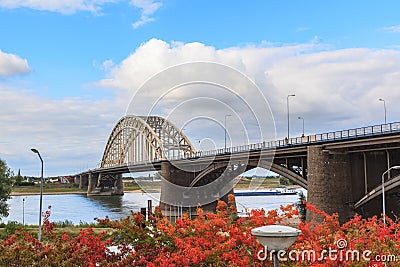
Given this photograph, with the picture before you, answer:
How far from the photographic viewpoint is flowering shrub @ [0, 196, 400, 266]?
35.9ft

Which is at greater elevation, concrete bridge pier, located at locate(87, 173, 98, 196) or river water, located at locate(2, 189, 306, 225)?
concrete bridge pier, located at locate(87, 173, 98, 196)

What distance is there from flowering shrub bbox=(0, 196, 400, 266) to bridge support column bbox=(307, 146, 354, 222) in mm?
23412

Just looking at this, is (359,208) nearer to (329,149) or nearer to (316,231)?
(329,149)

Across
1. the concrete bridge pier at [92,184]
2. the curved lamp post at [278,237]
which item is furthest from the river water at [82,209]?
Answer: the curved lamp post at [278,237]

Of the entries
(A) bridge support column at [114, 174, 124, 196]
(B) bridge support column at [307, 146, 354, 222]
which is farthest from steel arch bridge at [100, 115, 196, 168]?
(B) bridge support column at [307, 146, 354, 222]

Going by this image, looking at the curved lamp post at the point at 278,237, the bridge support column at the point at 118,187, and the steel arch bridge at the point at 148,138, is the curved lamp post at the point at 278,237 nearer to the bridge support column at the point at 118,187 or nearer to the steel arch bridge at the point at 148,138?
the steel arch bridge at the point at 148,138

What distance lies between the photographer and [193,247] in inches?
452

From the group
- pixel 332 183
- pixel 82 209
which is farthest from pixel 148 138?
pixel 332 183

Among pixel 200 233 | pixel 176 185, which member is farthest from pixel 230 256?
pixel 176 185

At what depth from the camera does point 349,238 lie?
41.5ft

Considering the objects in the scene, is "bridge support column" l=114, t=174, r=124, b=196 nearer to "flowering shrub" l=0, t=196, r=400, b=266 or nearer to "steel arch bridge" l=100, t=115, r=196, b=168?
"steel arch bridge" l=100, t=115, r=196, b=168

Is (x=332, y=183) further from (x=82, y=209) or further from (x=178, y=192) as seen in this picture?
(x=82, y=209)

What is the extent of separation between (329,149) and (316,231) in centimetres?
2441

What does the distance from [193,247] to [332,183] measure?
26.6m
